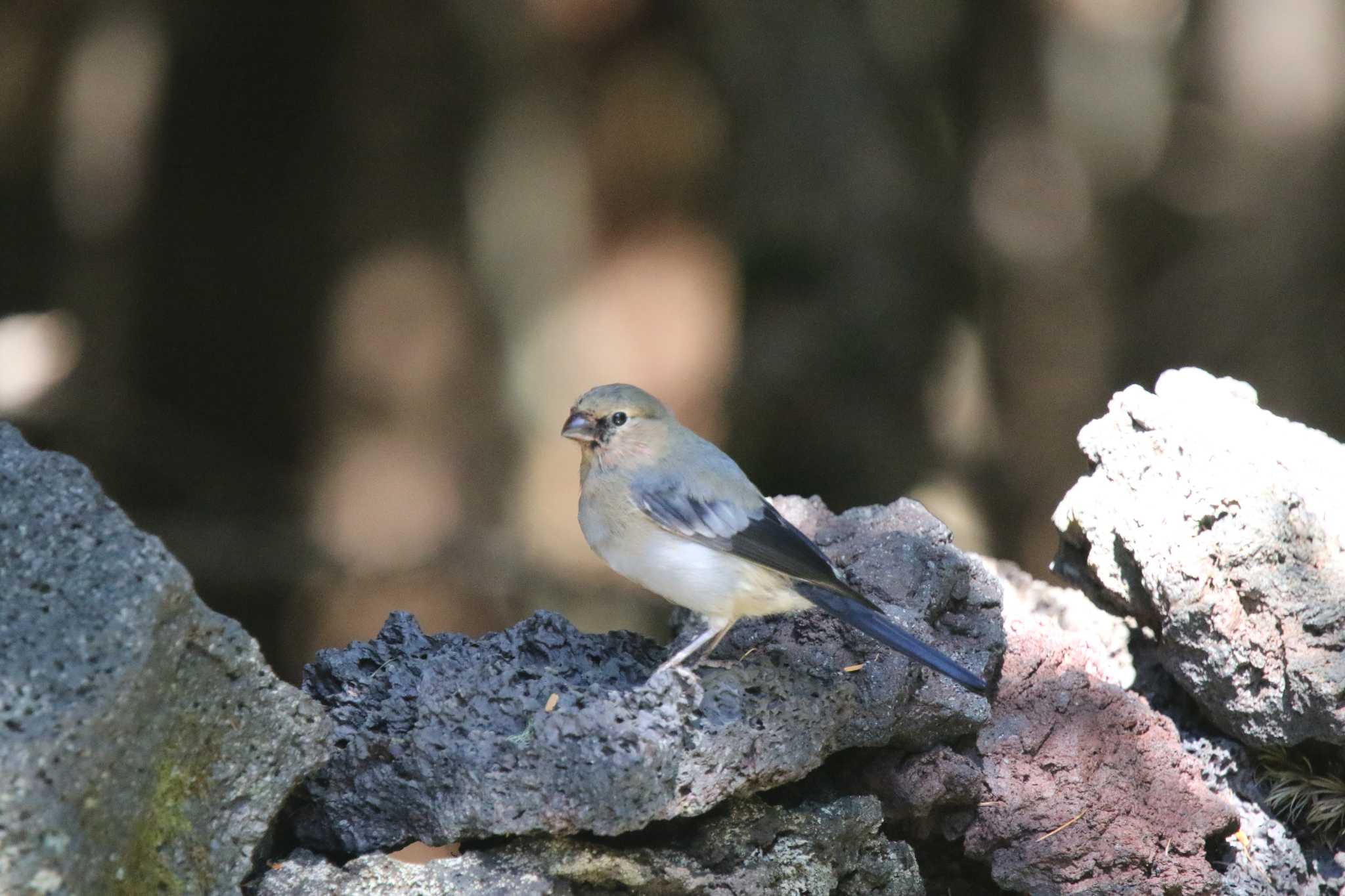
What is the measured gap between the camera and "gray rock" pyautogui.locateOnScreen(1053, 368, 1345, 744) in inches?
144

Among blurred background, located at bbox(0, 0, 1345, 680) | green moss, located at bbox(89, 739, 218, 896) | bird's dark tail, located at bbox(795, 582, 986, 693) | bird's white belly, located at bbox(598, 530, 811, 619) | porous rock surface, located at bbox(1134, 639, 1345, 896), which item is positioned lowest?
green moss, located at bbox(89, 739, 218, 896)

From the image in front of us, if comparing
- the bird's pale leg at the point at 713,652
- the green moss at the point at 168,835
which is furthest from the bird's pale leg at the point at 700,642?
the green moss at the point at 168,835

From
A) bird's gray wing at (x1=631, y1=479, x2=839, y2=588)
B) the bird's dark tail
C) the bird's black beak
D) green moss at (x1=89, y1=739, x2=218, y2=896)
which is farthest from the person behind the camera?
the bird's black beak

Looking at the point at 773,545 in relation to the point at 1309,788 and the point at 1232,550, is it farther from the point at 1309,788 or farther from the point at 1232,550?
the point at 1309,788

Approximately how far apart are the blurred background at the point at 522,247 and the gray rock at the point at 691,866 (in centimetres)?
428

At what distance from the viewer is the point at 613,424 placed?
3.97 metres

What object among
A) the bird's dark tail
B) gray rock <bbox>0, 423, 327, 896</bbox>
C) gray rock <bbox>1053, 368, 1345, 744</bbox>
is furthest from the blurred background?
gray rock <bbox>0, 423, 327, 896</bbox>

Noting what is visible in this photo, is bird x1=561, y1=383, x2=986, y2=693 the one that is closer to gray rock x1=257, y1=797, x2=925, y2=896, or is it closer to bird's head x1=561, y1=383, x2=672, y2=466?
bird's head x1=561, y1=383, x2=672, y2=466

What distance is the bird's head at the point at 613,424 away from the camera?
3941 mm

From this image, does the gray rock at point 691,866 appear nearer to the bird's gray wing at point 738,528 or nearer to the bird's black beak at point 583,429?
the bird's gray wing at point 738,528

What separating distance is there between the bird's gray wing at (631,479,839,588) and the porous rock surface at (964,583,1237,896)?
84 centimetres

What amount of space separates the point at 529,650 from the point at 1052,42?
6.21 m

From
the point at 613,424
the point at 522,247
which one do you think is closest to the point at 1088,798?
the point at 613,424

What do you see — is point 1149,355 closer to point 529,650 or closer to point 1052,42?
point 1052,42
